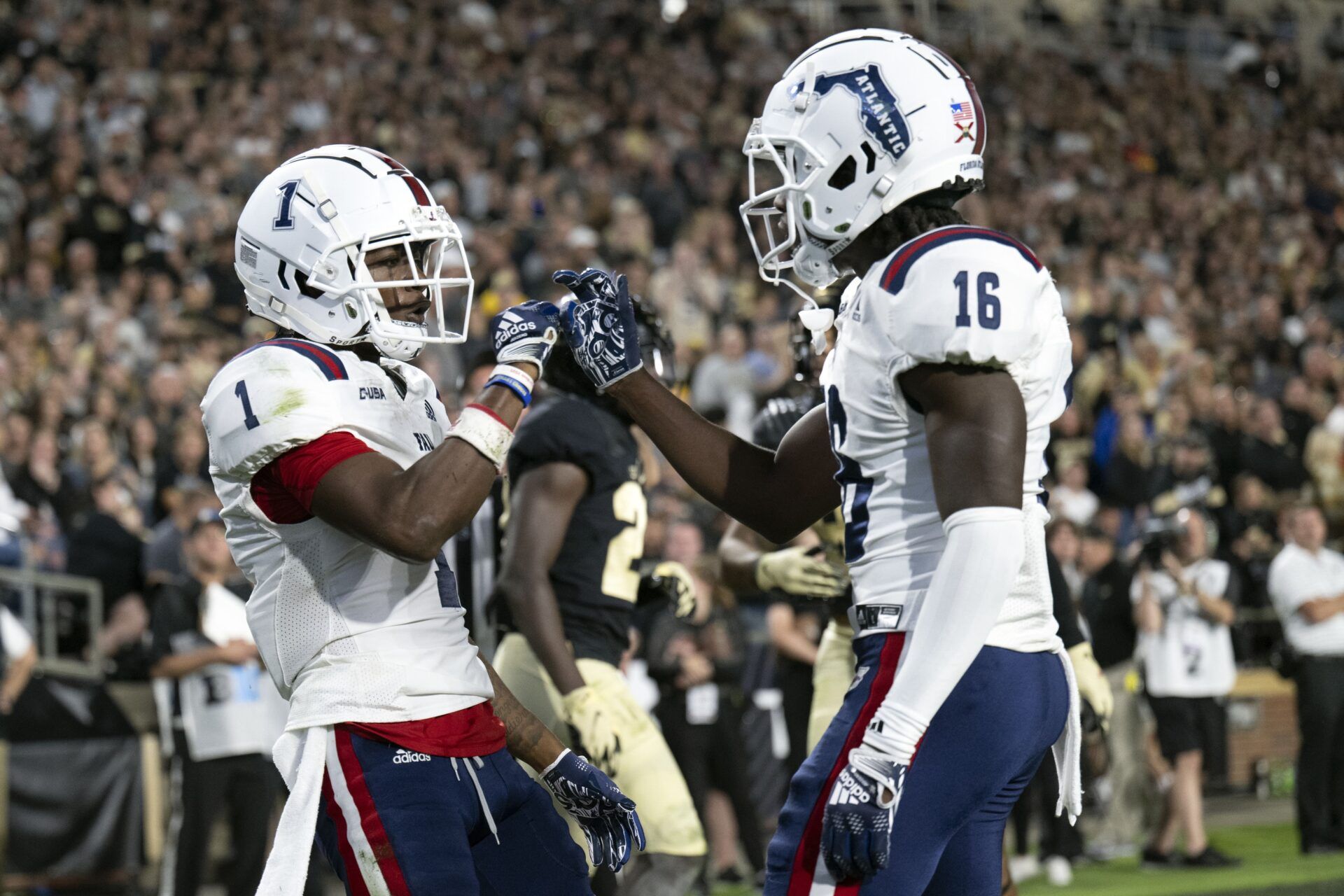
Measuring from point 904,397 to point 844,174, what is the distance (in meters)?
0.43

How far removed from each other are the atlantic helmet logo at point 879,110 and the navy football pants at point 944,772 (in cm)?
83

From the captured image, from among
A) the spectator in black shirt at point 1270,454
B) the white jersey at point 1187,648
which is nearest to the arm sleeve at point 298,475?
the white jersey at point 1187,648

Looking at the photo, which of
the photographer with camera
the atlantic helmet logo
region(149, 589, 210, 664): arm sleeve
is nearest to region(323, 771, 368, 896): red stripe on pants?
the atlantic helmet logo

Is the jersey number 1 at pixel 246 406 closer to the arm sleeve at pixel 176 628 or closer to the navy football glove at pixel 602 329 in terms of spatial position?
the navy football glove at pixel 602 329

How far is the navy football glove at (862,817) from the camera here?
2.50m

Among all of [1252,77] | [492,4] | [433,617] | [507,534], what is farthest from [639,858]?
[1252,77]

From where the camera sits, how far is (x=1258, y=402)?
1265 centimetres

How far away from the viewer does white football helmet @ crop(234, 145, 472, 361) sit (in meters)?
3.17

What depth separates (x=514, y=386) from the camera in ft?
10.1

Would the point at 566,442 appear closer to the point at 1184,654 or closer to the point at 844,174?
the point at 844,174

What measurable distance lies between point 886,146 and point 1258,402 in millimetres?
10618

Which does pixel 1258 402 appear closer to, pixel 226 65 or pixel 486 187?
pixel 486 187

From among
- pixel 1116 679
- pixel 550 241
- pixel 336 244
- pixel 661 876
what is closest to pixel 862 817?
pixel 336 244

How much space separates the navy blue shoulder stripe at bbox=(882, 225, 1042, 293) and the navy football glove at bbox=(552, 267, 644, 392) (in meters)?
0.71
